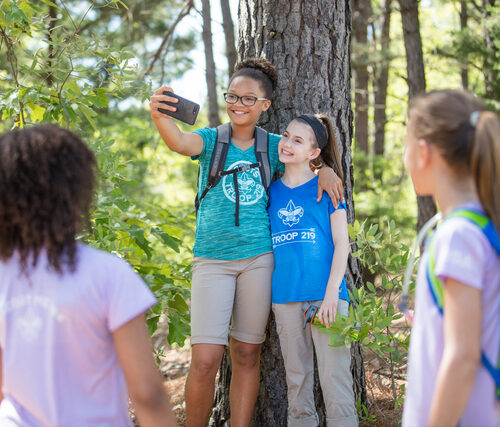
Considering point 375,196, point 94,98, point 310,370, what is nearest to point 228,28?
point 94,98

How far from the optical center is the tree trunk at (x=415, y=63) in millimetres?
8789

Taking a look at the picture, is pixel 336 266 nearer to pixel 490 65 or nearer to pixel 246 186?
pixel 246 186

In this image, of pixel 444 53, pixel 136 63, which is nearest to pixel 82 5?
pixel 444 53

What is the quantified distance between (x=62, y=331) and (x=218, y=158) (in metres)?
1.90

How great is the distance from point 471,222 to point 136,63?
263 cm

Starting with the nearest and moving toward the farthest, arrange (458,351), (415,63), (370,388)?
(458,351) → (370,388) → (415,63)

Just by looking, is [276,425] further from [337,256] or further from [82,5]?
[82,5]

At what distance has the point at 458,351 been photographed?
57.7 inches

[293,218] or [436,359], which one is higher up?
[293,218]

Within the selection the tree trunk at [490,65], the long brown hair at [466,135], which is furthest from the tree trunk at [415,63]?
the long brown hair at [466,135]

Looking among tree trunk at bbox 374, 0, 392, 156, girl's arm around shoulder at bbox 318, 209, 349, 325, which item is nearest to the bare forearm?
girl's arm around shoulder at bbox 318, 209, 349, 325

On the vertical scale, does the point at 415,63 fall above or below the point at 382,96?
below

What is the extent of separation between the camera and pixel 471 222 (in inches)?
59.9

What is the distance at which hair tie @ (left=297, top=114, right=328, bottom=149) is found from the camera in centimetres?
333
